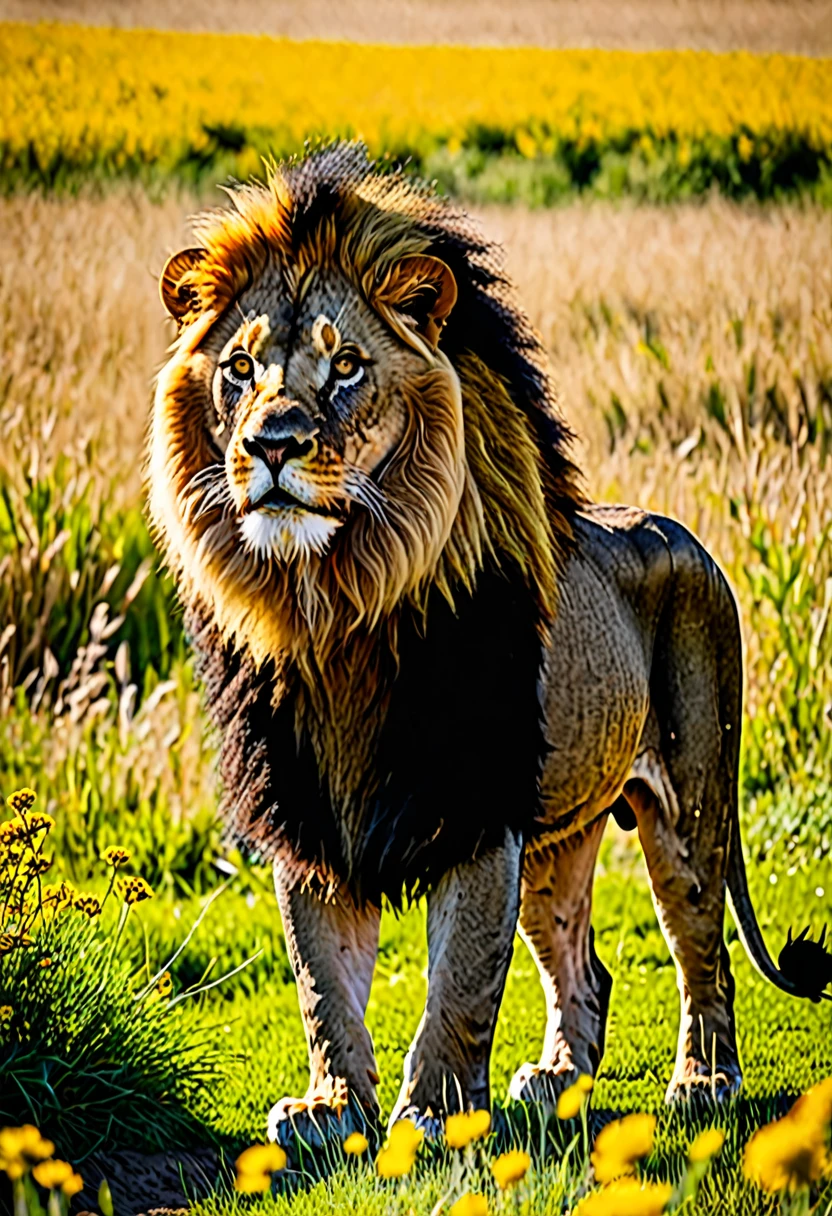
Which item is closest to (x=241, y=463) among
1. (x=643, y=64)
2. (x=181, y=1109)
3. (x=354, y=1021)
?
(x=354, y=1021)

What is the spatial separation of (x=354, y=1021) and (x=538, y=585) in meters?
0.94

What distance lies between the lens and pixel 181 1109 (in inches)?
171

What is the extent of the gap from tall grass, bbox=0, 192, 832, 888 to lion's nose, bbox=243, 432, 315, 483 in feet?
9.85

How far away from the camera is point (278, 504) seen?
3547 mm

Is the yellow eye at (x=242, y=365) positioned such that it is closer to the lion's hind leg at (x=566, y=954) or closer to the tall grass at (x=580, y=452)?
the lion's hind leg at (x=566, y=954)

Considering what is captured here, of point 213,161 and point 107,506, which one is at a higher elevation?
point 213,161

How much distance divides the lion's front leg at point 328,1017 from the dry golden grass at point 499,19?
14.5 ft

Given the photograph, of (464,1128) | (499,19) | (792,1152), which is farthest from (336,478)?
(499,19)

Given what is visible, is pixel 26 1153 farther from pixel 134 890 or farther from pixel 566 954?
pixel 566 954

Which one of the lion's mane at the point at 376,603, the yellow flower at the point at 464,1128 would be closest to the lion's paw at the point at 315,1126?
the lion's mane at the point at 376,603

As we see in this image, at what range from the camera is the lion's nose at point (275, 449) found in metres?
3.49

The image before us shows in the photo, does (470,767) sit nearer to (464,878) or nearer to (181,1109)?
(464,878)

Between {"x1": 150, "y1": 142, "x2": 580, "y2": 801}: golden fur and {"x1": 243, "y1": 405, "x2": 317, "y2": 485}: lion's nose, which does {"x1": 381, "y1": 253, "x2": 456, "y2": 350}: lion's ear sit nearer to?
{"x1": 150, "y1": 142, "x2": 580, "y2": 801}: golden fur

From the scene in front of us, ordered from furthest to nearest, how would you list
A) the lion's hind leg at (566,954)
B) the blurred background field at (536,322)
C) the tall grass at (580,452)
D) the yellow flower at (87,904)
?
the tall grass at (580,452), the blurred background field at (536,322), the lion's hind leg at (566,954), the yellow flower at (87,904)
